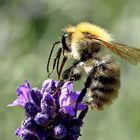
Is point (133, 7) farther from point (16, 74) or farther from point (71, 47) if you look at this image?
point (71, 47)

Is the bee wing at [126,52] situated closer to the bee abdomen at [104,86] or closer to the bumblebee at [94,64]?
the bumblebee at [94,64]

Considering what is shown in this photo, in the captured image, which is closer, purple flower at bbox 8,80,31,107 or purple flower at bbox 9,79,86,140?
purple flower at bbox 9,79,86,140

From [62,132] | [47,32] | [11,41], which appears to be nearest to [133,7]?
[47,32]

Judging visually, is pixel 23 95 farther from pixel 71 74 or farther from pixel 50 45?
pixel 50 45

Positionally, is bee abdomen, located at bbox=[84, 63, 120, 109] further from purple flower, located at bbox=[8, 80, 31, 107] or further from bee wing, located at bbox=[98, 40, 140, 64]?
purple flower, located at bbox=[8, 80, 31, 107]

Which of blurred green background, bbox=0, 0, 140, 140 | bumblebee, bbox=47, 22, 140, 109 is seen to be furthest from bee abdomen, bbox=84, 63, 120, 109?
blurred green background, bbox=0, 0, 140, 140

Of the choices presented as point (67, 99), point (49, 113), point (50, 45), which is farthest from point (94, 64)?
point (50, 45)
